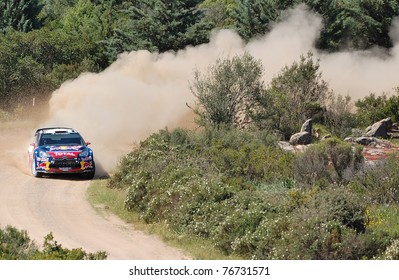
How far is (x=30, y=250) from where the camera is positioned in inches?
800

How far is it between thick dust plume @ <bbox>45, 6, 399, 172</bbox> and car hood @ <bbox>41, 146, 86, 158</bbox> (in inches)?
106

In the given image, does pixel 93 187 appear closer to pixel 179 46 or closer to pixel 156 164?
pixel 156 164

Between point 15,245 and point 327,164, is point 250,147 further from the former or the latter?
point 15,245

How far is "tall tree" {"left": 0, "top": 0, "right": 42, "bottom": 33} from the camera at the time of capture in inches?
2687

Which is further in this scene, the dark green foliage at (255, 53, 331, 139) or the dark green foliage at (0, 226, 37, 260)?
the dark green foliage at (255, 53, 331, 139)

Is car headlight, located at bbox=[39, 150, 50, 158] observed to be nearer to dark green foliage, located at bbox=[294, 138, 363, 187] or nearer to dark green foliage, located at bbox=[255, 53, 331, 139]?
dark green foliage, located at bbox=[294, 138, 363, 187]

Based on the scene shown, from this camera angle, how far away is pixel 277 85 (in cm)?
4503

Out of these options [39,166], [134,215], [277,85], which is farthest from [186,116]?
[134,215]

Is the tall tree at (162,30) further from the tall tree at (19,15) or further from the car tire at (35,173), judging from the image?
the car tire at (35,173)

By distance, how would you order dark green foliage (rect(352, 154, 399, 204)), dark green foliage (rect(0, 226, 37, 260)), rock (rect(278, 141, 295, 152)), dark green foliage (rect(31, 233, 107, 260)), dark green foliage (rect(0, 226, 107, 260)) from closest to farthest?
1. dark green foliage (rect(31, 233, 107, 260))
2. dark green foliage (rect(0, 226, 107, 260))
3. dark green foliage (rect(0, 226, 37, 260))
4. dark green foliage (rect(352, 154, 399, 204))
5. rock (rect(278, 141, 295, 152))

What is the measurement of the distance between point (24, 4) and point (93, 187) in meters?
42.4

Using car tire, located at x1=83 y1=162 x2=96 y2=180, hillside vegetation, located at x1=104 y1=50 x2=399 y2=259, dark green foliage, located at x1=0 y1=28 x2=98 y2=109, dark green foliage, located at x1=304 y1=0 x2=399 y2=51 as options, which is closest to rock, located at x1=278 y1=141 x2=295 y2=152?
hillside vegetation, located at x1=104 y1=50 x2=399 y2=259

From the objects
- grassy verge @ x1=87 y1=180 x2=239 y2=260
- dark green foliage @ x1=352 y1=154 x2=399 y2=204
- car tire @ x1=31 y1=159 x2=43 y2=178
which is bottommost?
grassy verge @ x1=87 y1=180 x2=239 y2=260

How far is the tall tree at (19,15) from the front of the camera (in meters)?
68.2
